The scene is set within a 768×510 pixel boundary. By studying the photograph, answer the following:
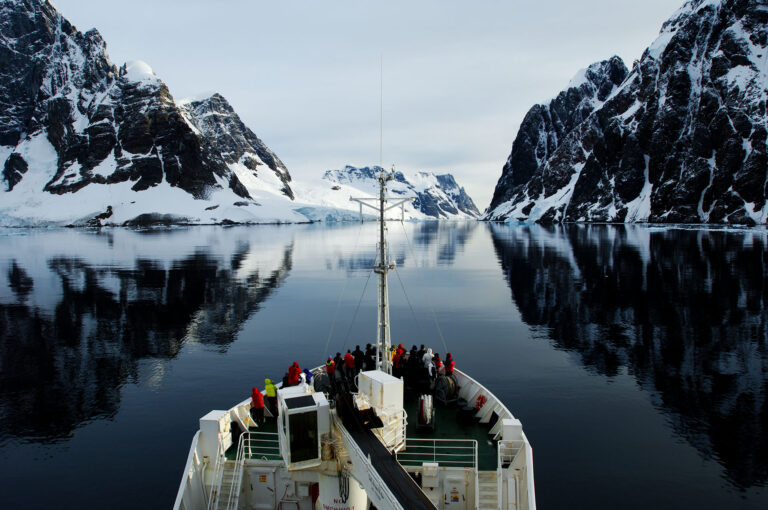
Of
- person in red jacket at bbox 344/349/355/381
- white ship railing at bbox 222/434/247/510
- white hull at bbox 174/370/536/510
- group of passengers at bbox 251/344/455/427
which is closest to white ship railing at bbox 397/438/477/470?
white hull at bbox 174/370/536/510

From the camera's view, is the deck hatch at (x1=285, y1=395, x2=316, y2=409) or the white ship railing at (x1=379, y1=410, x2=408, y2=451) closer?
the deck hatch at (x1=285, y1=395, x2=316, y2=409)

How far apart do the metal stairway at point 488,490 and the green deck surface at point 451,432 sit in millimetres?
431

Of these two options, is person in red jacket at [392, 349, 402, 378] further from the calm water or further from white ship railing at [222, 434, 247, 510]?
white ship railing at [222, 434, 247, 510]

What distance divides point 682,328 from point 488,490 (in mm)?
34510

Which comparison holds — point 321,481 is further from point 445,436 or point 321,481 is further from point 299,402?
point 445,436

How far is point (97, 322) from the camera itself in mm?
50625

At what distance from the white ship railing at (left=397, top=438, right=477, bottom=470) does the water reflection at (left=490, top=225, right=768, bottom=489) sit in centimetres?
1130

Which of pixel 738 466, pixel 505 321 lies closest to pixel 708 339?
pixel 505 321

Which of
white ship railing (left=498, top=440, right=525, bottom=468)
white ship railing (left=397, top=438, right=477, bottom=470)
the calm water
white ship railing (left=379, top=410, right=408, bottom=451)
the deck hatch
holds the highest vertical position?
the deck hatch

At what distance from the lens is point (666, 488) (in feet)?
70.8

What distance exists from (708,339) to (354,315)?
30.1 metres

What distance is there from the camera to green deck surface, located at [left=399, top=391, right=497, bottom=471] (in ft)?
64.8

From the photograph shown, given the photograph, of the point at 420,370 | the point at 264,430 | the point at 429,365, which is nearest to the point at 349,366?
the point at 420,370

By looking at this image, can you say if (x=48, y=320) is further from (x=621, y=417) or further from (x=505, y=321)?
(x=621, y=417)
